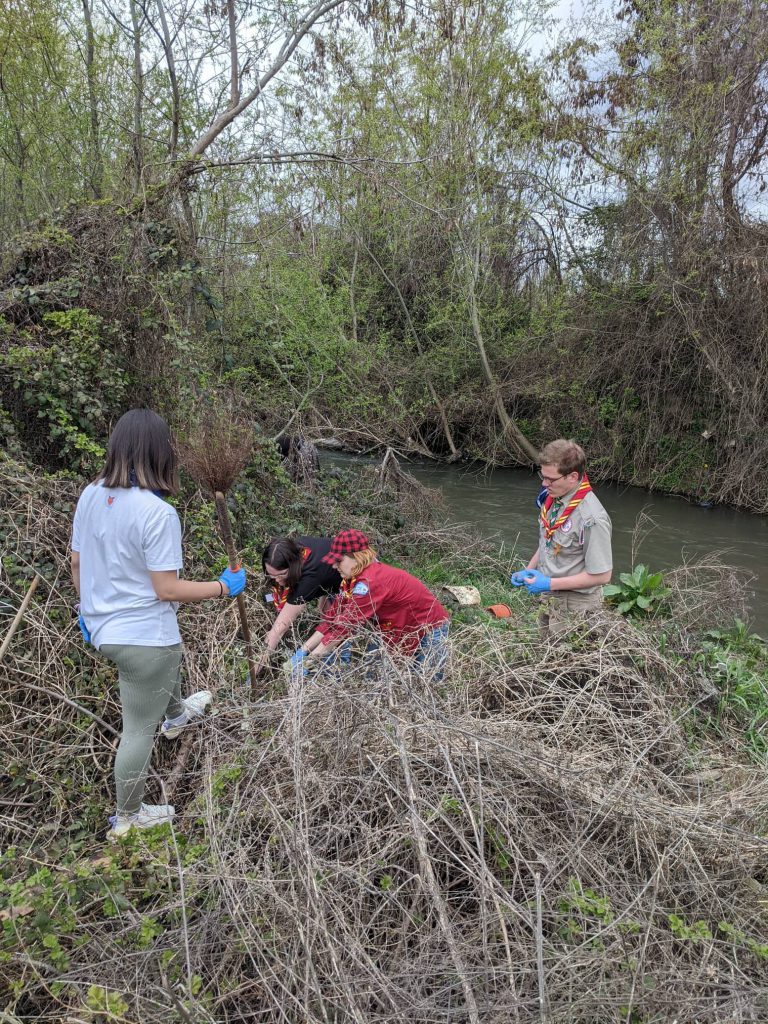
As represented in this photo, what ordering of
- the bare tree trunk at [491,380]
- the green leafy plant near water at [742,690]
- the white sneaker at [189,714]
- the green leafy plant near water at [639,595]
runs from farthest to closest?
the bare tree trunk at [491,380] → the green leafy plant near water at [639,595] → the green leafy plant near water at [742,690] → the white sneaker at [189,714]

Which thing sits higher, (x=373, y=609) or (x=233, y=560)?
(x=233, y=560)

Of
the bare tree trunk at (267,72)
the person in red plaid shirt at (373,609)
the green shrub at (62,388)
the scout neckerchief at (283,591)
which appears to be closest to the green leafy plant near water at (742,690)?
the person in red plaid shirt at (373,609)

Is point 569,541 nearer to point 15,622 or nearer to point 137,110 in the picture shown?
point 15,622

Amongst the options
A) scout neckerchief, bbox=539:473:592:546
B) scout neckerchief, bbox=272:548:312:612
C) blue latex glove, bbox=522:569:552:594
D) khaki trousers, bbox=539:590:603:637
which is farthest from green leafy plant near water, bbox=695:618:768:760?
scout neckerchief, bbox=272:548:312:612

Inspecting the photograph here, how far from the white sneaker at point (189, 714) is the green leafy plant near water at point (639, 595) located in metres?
3.06

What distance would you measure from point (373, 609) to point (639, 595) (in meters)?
2.55

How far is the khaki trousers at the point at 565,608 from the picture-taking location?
11.8 ft

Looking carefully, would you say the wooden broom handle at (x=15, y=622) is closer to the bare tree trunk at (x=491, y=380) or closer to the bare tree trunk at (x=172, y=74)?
the bare tree trunk at (x=172, y=74)

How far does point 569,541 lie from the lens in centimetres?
367

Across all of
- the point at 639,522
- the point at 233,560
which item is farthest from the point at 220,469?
the point at 639,522

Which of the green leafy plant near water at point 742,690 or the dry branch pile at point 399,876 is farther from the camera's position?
the green leafy plant near water at point 742,690

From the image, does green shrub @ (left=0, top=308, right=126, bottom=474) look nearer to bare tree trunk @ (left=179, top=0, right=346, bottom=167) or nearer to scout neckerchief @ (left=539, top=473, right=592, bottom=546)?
bare tree trunk @ (left=179, top=0, right=346, bottom=167)

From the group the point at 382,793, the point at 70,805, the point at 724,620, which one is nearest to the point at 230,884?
the point at 382,793

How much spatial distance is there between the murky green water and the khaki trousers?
365 cm
